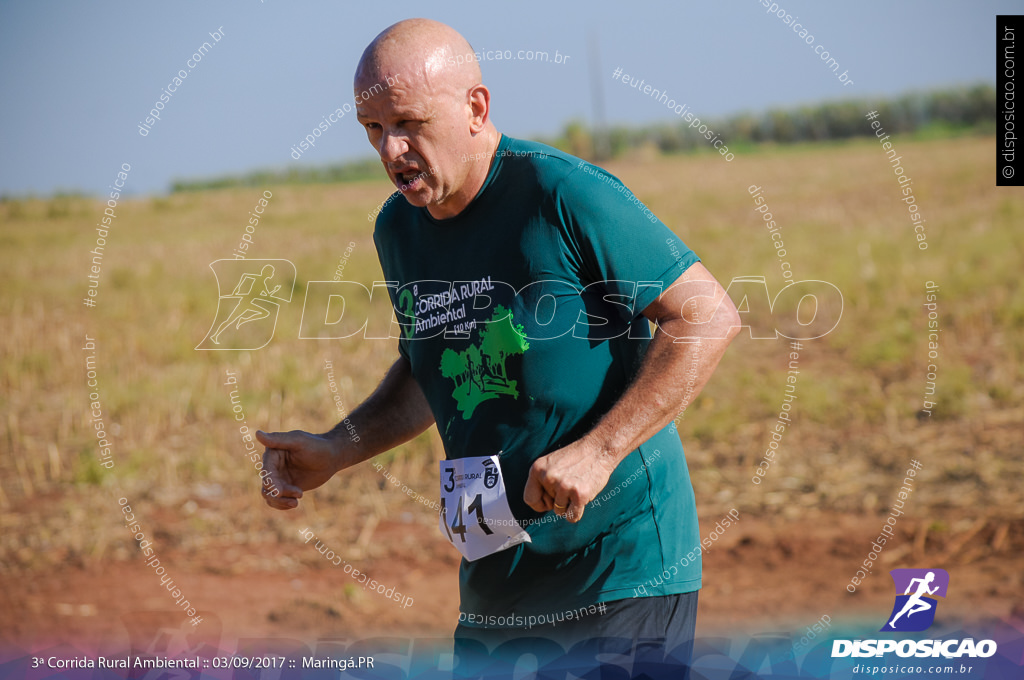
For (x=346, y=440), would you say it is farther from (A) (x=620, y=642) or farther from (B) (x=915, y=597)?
(B) (x=915, y=597)

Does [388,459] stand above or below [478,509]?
below

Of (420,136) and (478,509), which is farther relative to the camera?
(478,509)

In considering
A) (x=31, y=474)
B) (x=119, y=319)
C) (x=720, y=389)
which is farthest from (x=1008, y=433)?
(x=119, y=319)

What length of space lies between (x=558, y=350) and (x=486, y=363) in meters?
0.20

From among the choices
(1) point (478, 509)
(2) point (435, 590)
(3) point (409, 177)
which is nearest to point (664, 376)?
(1) point (478, 509)

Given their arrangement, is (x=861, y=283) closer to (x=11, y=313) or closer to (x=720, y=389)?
(x=720, y=389)

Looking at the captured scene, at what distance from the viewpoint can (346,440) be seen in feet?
8.53

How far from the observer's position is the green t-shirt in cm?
209

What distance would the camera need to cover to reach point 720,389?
24.6 ft

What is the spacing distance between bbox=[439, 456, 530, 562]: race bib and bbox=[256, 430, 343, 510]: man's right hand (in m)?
0.41

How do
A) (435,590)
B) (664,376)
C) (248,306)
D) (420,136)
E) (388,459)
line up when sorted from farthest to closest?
(248,306) → (388,459) → (435,590) → (420,136) → (664,376)

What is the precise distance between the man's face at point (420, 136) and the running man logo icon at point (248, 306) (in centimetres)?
610

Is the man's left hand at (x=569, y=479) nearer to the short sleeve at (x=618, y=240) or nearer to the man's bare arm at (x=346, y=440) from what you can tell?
the short sleeve at (x=618, y=240)

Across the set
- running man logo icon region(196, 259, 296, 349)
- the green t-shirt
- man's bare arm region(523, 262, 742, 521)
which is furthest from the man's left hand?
running man logo icon region(196, 259, 296, 349)
